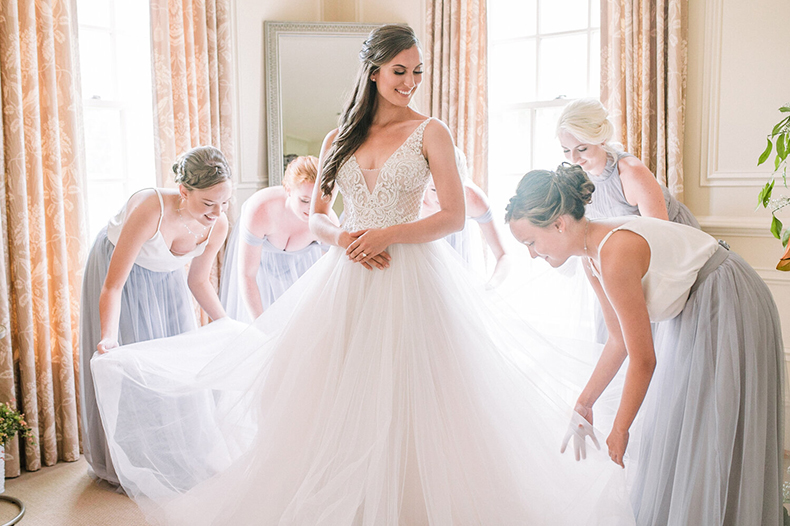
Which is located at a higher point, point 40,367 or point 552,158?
point 552,158

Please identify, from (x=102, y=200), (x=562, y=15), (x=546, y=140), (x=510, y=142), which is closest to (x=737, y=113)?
(x=546, y=140)

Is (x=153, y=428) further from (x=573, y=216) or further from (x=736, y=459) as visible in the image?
(x=736, y=459)

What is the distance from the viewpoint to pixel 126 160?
3674mm

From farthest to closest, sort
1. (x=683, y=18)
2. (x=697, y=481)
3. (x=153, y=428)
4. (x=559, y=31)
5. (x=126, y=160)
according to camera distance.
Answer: (x=559, y=31)
(x=126, y=160)
(x=683, y=18)
(x=153, y=428)
(x=697, y=481)

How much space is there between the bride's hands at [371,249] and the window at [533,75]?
2.33 meters

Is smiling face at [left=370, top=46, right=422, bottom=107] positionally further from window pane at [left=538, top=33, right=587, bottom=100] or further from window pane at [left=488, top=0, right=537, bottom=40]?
window pane at [left=488, top=0, right=537, bottom=40]

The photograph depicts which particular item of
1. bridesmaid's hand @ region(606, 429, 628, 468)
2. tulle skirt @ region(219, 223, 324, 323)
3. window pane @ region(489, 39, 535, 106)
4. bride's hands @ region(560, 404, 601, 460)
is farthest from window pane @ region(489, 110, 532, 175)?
bridesmaid's hand @ region(606, 429, 628, 468)

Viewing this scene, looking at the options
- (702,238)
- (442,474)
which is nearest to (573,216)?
(702,238)

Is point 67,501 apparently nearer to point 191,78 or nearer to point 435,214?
point 435,214

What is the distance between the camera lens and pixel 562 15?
13.0 ft

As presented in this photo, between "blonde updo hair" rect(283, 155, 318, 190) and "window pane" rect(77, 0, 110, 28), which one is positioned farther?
"window pane" rect(77, 0, 110, 28)

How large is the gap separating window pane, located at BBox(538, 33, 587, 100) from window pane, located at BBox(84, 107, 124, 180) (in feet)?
8.30

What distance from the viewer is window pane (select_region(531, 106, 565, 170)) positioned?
4.07 meters

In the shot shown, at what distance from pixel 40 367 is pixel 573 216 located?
8.44ft
